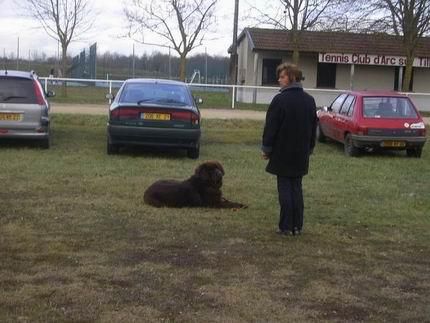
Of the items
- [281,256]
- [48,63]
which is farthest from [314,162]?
[48,63]

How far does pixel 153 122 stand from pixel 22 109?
2499mm

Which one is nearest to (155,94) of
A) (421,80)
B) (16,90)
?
(16,90)

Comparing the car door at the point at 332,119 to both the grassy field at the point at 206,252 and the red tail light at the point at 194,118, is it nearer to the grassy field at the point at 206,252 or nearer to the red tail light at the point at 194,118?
the red tail light at the point at 194,118

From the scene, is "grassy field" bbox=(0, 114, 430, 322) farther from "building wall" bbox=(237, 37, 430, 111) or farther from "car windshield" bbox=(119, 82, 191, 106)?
"building wall" bbox=(237, 37, 430, 111)

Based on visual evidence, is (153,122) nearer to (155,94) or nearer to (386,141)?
(155,94)

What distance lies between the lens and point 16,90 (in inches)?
523

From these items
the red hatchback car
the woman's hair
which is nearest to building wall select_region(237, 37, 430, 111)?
the red hatchback car

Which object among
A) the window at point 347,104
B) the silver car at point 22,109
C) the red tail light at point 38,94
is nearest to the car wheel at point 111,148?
the silver car at point 22,109

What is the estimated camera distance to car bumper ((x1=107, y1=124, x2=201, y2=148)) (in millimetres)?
12680

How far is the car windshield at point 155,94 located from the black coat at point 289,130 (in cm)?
612

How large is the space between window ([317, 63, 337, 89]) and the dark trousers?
99.3ft

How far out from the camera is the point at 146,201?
8.58 m

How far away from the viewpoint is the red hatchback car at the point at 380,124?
14.4 metres

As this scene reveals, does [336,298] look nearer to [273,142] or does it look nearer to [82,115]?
[273,142]
